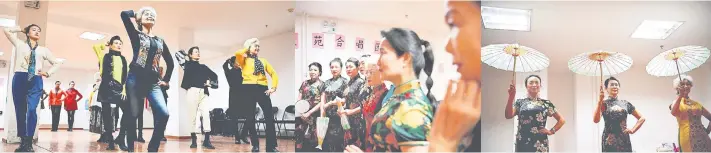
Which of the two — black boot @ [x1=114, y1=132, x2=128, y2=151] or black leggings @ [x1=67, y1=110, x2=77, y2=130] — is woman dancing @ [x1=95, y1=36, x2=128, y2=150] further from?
black leggings @ [x1=67, y1=110, x2=77, y2=130]

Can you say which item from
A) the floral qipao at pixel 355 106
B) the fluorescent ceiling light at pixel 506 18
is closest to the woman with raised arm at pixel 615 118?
the fluorescent ceiling light at pixel 506 18

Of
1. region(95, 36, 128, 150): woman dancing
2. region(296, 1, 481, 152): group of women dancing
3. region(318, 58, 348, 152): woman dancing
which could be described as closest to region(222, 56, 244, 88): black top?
region(296, 1, 481, 152): group of women dancing

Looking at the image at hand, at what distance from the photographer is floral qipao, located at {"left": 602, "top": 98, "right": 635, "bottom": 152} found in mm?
5668

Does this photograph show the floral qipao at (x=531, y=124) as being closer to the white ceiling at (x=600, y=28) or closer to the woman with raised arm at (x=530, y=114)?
the woman with raised arm at (x=530, y=114)

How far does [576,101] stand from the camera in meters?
5.55

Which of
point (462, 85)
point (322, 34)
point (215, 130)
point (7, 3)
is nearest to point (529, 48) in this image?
point (462, 85)

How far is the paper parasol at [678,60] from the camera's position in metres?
5.74

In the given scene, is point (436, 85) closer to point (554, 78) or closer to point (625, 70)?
point (554, 78)

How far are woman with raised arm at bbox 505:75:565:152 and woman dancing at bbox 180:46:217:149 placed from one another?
2.64 metres

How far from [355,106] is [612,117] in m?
2.41

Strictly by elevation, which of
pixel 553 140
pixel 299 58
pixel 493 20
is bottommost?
pixel 553 140

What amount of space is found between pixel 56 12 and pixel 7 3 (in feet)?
1.34

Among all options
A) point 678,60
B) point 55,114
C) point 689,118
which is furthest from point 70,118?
point 689,118

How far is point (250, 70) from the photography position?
5348 millimetres
